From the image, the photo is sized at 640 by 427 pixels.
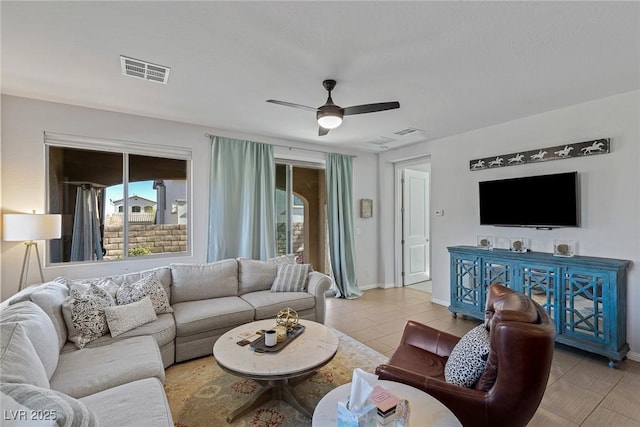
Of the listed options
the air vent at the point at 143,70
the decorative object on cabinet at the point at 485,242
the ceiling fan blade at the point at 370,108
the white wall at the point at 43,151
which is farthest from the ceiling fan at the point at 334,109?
the decorative object on cabinet at the point at 485,242

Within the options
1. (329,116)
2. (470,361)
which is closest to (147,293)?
(329,116)

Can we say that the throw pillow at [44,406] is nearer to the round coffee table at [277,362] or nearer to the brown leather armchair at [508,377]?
the round coffee table at [277,362]

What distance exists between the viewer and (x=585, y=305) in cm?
302

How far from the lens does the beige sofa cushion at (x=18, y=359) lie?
1372 millimetres

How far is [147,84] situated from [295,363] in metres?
2.82

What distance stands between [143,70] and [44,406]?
8.32ft

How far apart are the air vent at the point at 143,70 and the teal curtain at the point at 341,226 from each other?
3.10 meters

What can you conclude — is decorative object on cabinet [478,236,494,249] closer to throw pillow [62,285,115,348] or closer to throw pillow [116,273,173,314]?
throw pillow [116,273,173,314]

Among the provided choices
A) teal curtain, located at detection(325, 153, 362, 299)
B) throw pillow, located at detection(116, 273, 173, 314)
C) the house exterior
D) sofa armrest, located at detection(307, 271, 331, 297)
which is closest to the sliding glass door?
teal curtain, located at detection(325, 153, 362, 299)

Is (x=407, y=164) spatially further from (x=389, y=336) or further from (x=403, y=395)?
(x=403, y=395)

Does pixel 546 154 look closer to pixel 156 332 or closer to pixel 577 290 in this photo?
pixel 577 290

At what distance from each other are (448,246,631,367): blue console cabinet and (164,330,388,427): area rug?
1873 mm

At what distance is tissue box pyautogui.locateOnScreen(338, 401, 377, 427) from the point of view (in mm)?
1198

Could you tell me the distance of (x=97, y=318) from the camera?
2.46 meters
